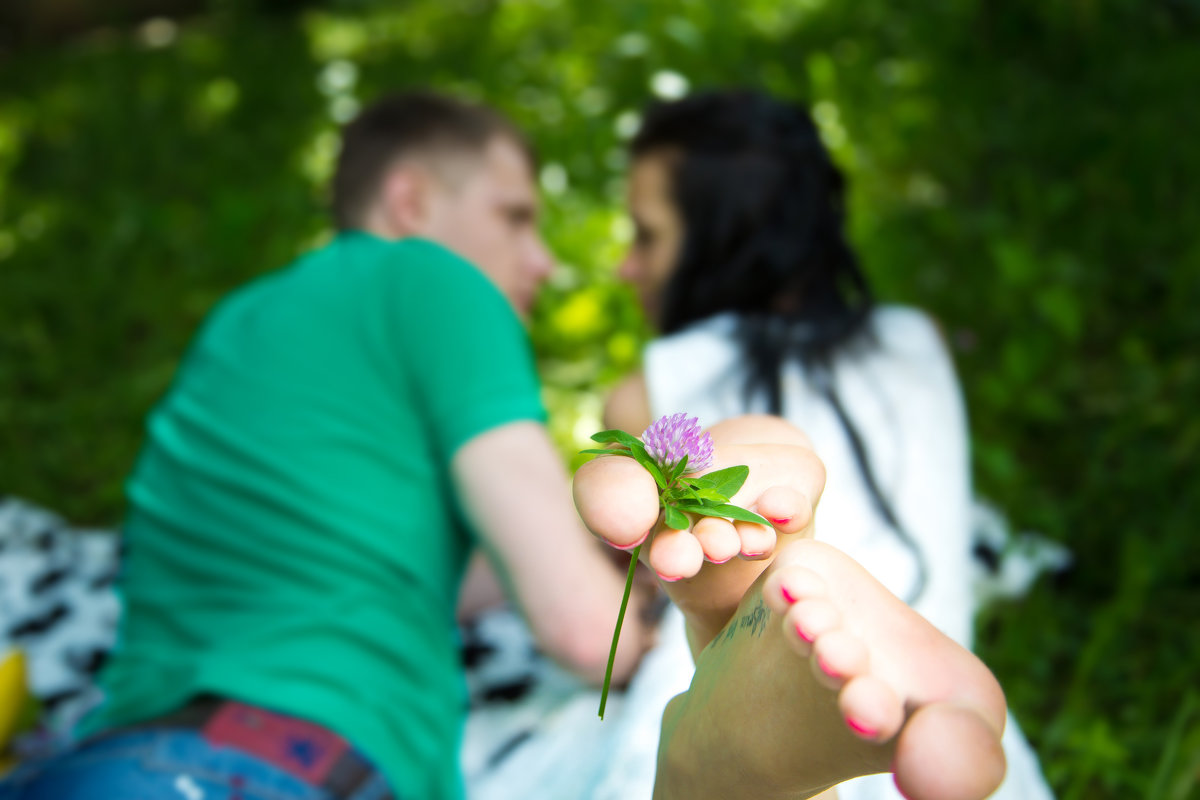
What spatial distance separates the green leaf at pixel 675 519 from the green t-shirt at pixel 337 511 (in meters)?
0.63

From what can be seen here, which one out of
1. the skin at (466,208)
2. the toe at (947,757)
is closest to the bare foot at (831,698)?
the toe at (947,757)

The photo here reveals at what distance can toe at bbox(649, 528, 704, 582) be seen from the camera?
16.8 inches

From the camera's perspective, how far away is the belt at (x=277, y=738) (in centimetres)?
A: 95

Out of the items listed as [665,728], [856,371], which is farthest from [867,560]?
[665,728]

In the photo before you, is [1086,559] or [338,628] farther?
[1086,559]

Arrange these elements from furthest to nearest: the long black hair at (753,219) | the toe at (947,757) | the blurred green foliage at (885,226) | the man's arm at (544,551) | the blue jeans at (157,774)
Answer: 1. the blurred green foliage at (885,226)
2. the long black hair at (753,219)
3. the man's arm at (544,551)
4. the blue jeans at (157,774)
5. the toe at (947,757)

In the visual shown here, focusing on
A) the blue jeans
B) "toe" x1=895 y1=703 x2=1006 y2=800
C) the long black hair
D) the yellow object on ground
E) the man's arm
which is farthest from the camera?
the long black hair

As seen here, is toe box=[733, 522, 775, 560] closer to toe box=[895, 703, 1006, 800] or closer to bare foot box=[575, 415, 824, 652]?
bare foot box=[575, 415, 824, 652]

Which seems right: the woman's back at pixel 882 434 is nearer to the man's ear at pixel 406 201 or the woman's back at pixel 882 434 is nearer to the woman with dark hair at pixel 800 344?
the woman with dark hair at pixel 800 344

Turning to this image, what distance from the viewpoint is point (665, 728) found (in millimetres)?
574

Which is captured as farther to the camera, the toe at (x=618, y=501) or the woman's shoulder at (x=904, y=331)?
the woman's shoulder at (x=904, y=331)

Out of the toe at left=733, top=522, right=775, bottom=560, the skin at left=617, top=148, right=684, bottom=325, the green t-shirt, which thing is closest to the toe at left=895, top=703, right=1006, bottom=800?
the toe at left=733, top=522, right=775, bottom=560

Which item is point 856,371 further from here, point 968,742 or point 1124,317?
point 1124,317

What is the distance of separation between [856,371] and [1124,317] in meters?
1.20
